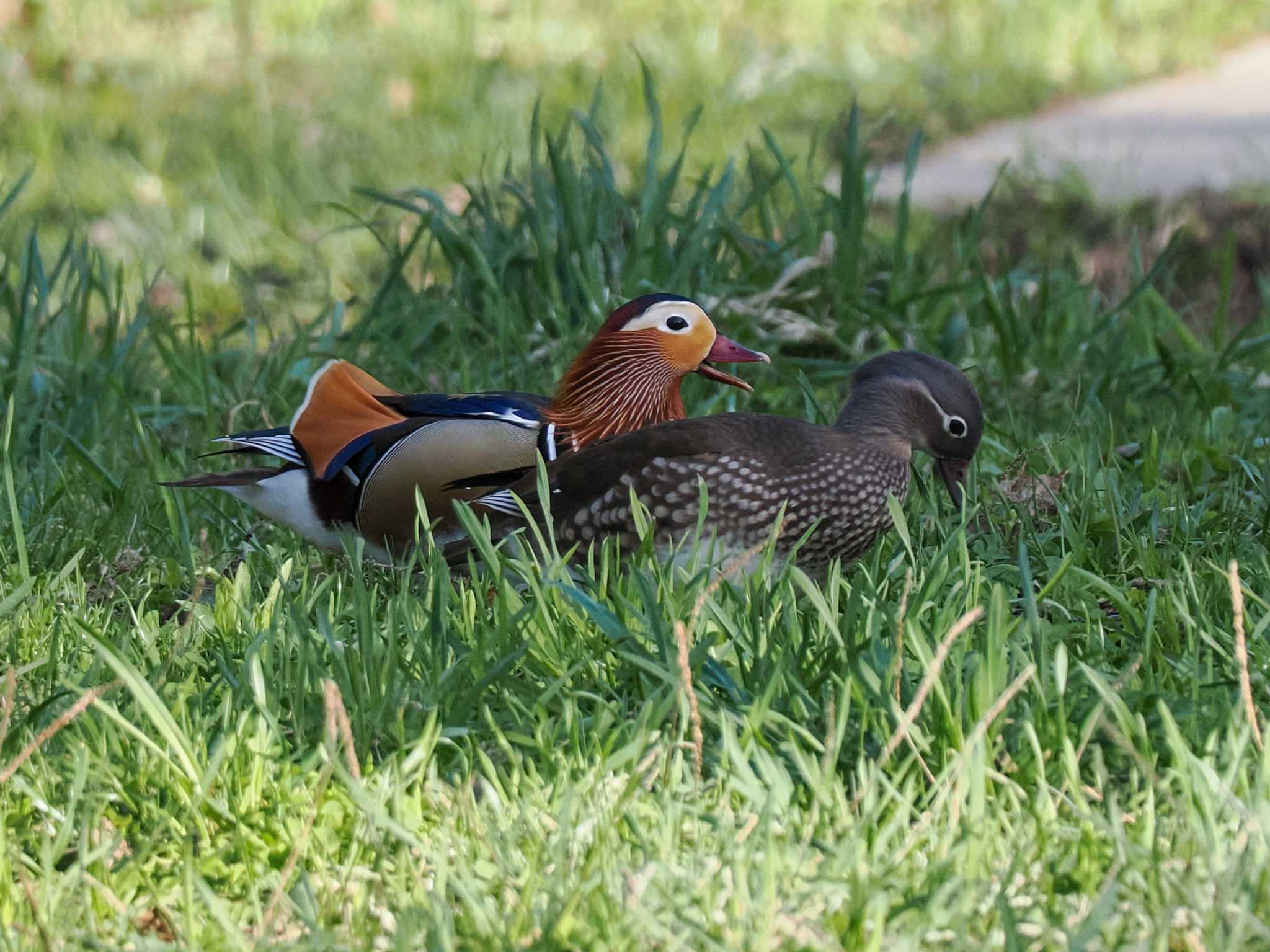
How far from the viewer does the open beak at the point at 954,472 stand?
3.76 metres

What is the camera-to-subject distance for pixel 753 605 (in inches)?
113

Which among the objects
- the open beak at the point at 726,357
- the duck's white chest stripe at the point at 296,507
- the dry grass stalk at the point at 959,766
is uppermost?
the open beak at the point at 726,357

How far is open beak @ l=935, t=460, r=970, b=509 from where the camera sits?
3.76 metres

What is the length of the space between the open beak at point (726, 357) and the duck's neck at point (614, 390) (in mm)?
87

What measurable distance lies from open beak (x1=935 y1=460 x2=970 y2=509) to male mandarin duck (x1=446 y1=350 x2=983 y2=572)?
0.17 meters

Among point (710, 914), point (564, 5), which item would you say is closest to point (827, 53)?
point (564, 5)

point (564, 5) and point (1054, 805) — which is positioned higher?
point (564, 5)

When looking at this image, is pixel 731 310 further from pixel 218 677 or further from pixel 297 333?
pixel 218 677

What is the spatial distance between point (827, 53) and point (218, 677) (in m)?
7.60

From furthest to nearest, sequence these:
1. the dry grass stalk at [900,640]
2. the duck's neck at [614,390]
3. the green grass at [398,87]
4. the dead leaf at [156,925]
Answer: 1. the green grass at [398,87]
2. the duck's neck at [614,390]
3. the dry grass stalk at [900,640]
4. the dead leaf at [156,925]

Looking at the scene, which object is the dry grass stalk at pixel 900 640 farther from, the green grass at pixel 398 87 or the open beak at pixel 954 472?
the green grass at pixel 398 87

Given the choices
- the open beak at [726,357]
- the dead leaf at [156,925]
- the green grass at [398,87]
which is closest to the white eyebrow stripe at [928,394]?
the open beak at [726,357]

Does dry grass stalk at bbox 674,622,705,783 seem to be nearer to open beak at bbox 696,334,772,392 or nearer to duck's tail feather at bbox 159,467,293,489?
open beak at bbox 696,334,772,392

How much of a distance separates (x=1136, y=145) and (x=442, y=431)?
5236 millimetres
